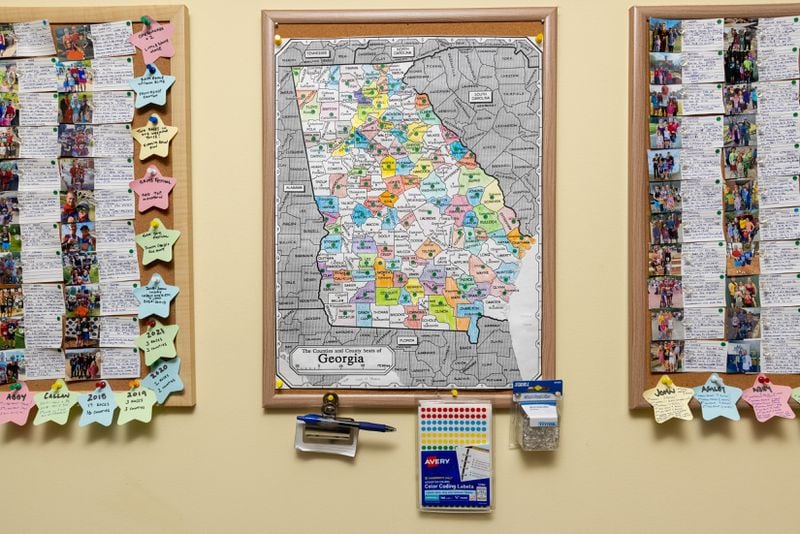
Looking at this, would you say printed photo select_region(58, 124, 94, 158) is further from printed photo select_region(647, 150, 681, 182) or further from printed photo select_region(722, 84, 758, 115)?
printed photo select_region(722, 84, 758, 115)

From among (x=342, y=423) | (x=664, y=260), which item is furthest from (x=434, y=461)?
(x=664, y=260)

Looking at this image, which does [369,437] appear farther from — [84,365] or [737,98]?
[737,98]

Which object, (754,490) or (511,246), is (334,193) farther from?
(754,490)

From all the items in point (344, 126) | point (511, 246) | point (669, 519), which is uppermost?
point (344, 126)

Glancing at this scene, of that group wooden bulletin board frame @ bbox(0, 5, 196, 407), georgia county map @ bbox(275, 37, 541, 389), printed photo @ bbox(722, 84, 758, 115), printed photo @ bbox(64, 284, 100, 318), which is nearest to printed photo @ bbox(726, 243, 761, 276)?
printed photo @ bbox(722, 84, 758, 115)

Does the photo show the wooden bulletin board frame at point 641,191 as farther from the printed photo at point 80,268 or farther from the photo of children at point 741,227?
the printed photo at point 80,268

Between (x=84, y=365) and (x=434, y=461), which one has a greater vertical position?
(x=84, y=365)

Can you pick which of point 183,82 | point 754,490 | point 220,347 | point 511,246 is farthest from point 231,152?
point 754,490
